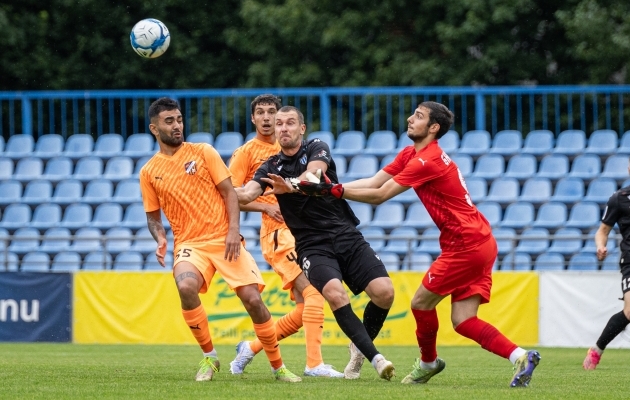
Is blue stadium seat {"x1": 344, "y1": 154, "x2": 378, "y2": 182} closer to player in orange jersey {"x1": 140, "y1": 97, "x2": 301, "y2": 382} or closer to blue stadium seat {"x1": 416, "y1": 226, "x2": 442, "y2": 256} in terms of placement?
blue stadium seat {"x1": 416, "y1": 226, "x2": 442, "y2": 256}

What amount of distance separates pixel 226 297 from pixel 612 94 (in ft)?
34.3

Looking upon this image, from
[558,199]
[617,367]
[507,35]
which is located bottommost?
[617,367]

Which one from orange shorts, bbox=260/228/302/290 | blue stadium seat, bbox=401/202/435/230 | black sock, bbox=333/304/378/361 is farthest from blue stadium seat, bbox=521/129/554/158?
black sock, bbox=333/304/378/361

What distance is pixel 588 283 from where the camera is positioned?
14445 millimetres

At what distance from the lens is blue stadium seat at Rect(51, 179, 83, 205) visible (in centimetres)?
1964

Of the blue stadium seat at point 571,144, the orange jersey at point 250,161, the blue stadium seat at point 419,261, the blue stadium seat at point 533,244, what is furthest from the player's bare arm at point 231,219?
the blue stadium seat at point 571,144

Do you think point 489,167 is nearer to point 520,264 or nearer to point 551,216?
point 551,216

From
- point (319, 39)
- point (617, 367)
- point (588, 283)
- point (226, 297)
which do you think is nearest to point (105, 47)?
point (319, 39)

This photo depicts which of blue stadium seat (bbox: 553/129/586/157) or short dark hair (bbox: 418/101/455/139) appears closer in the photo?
short dark hair (bbox: 418/101/455/139)

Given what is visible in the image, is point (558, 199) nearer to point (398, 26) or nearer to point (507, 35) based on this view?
point (507, 35)

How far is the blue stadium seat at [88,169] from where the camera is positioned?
20109 millimetres

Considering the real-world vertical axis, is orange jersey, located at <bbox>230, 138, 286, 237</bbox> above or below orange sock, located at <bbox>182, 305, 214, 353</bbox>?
above

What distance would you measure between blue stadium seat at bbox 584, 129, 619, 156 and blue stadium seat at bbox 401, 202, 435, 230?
9.56 ft

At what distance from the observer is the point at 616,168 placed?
18.2 metres
